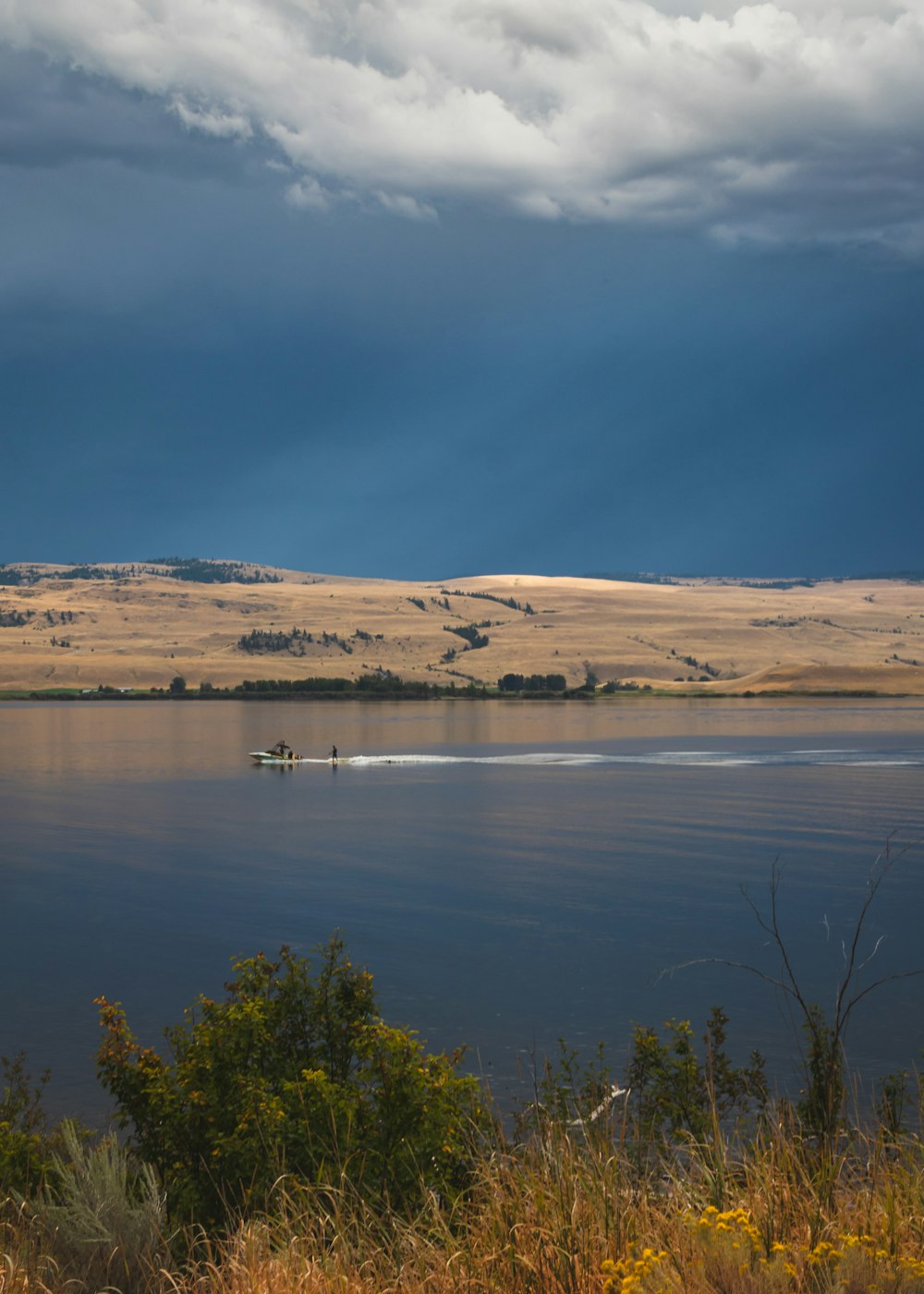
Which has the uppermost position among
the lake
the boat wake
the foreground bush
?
the foreground bush

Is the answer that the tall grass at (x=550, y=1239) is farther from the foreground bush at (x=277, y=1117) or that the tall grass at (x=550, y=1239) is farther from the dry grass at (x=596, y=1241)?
the foreground bush at (x=277, y=1117)

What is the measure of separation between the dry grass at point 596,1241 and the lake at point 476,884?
10.8 m

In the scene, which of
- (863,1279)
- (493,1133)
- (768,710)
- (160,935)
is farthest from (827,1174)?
(768,710)

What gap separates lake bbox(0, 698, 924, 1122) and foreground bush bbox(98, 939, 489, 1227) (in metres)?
8.06

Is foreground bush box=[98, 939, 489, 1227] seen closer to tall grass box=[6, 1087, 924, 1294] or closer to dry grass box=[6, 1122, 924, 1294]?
tall grass box=[6, 1087, 924, 1294]

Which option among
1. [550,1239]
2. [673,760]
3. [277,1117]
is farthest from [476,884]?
[673,760]

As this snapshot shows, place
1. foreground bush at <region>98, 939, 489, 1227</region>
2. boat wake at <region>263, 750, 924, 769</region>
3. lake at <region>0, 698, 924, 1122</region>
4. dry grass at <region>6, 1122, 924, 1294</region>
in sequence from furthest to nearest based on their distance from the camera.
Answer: boat wake at <region>263, 750, 924, 769</region> < lake at <region>0, 698, 924, 1122</region> < foreground bush at <region>98, 939, 489, 1227</region> < dry grass at <region>6, 1122, 924, 1294</region>

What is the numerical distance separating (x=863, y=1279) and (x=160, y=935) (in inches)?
1140

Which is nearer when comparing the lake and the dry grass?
the dry grass

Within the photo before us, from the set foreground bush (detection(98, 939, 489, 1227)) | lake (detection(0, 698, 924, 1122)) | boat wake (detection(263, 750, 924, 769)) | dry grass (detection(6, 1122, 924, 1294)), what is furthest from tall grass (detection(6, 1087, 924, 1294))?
boat wake (detection(263, 750, 924, 769))

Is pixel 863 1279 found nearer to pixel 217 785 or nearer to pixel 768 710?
pixel 217 785

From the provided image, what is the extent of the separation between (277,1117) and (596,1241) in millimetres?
3825

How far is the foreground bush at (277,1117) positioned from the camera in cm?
1060

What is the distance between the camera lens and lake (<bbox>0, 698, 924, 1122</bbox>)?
2520 centimetres
